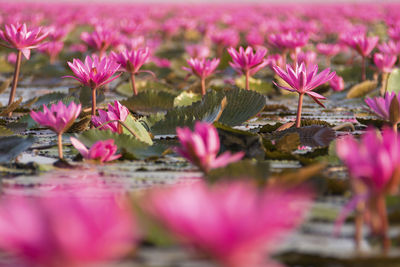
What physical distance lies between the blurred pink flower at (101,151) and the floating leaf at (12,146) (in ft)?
0.77

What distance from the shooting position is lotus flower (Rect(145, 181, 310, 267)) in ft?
3.50

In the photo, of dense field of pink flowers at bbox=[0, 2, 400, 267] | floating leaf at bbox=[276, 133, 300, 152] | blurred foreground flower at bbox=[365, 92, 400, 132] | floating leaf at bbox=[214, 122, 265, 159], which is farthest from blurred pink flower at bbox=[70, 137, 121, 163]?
blurred foreground flower at bbox=[365, 92, 400, 132]

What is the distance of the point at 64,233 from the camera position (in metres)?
1.02

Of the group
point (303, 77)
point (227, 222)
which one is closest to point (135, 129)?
point (303, 77)

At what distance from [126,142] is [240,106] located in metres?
0.80

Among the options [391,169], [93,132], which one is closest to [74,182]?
[93,132]

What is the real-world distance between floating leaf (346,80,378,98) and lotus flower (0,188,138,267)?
3.86 metres

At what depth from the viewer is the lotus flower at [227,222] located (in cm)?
107

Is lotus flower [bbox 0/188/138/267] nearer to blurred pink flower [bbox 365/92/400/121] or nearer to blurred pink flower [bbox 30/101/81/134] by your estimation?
blurred pink flower [bbox 30/101/81/134]

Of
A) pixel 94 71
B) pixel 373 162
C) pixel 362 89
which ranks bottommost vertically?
pixel 373 162

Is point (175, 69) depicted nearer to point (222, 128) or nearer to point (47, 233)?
point (222, 128)

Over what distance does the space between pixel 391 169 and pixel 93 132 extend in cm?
149

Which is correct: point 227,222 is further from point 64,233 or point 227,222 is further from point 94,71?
point 94,71

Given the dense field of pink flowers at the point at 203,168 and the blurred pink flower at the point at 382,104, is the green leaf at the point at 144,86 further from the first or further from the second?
the blurred pink flower at the point at 382,104
